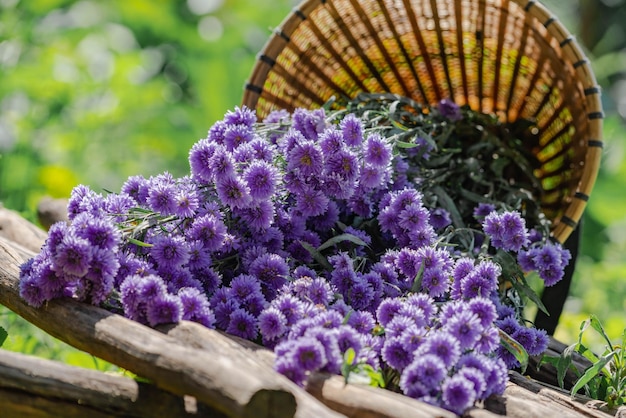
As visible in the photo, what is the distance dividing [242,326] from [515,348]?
0.32m

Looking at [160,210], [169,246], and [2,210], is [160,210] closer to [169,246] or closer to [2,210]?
[169,246]

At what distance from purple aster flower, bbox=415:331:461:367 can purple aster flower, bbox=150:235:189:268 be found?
299mm

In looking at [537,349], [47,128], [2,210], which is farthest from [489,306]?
[47,128]

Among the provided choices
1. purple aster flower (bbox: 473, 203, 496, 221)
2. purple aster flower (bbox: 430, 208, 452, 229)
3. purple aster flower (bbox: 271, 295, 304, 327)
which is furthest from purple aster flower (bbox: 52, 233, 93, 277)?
purple aster flower (bbox: 473, 203, 496, 221)

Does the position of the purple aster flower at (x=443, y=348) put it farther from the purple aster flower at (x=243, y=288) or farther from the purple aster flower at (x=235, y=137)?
the purple aster flower at (x=235, y=137)

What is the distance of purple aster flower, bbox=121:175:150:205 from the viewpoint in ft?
3.30

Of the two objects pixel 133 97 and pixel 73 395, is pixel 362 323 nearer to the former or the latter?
pixel 73 395

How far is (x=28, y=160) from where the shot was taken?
246 centimetres

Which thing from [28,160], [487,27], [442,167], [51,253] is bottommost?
[28,160]

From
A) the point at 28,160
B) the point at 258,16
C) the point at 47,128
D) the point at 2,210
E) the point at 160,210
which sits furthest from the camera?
the point at 258,16

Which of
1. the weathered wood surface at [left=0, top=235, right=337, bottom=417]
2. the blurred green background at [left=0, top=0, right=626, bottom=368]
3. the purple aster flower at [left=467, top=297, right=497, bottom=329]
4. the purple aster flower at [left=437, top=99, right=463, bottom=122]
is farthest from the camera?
the blurred green background at [left=0, top=0, right=626, bottom=368]

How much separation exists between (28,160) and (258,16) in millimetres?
1598

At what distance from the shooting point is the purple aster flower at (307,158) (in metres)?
0.95

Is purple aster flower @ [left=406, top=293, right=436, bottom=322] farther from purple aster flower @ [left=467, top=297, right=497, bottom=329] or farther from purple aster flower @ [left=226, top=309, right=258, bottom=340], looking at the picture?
purple aster flower @ [left=226, top=309, right=258, bottom=340]
